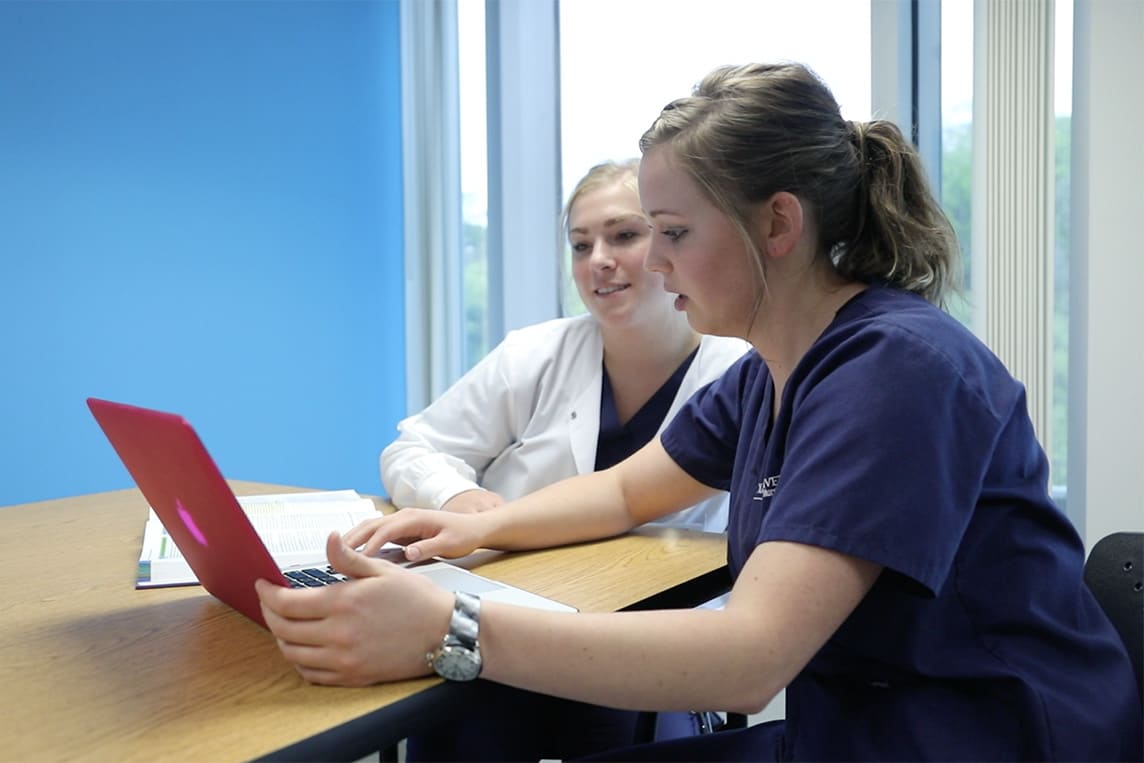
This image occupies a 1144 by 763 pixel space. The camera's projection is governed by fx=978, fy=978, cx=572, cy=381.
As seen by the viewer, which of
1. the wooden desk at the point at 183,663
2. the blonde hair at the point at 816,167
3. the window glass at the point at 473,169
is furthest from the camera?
the window glass at the point at 473,169

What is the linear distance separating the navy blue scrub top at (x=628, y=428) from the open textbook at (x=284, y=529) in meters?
0.43

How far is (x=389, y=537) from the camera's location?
1.19m

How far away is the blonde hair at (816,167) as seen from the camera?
1.00 metres

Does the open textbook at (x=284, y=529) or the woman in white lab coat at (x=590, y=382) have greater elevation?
the woman in white lab coat at (x=590, y=382)

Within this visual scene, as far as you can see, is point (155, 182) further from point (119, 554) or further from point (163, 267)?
point (119, 554)

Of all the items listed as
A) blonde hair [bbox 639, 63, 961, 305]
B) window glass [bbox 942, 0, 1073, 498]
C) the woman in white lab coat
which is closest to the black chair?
blonde hair [bbox 639, 63, 961, 305]

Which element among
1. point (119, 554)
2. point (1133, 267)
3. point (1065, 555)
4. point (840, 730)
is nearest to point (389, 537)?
point (119, 554)

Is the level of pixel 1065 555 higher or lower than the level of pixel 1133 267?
lower

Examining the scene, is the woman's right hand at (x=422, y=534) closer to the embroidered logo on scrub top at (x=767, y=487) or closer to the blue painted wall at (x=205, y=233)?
the embroidered logo on scrub top at (x=767, y=487)

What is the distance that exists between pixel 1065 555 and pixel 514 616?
20.8 inches

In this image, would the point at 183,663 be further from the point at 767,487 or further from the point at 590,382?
the point at 590,382

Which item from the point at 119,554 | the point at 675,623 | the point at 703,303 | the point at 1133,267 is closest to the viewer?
the point at 675,623

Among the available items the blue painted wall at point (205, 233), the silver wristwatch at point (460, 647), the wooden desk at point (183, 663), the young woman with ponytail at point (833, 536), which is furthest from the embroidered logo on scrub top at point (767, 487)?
the blue painted wall at point (205, 233)

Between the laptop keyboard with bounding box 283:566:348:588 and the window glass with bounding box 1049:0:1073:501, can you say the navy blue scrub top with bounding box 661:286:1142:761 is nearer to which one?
the laptop keyboard with bounding box 283:566:348:588
